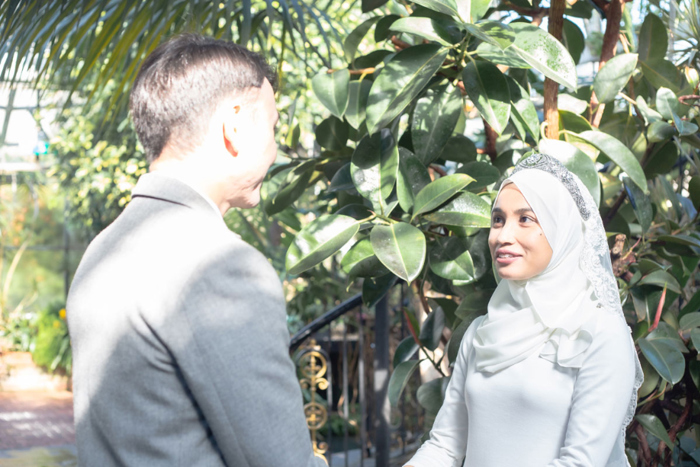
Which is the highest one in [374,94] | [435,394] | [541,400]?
[374,94]

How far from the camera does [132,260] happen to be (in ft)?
2.43

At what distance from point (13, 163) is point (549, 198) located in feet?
36.7

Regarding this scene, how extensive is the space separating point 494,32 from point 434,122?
34 centimetres

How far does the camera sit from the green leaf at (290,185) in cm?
187

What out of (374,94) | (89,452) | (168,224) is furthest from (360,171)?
(89,452)

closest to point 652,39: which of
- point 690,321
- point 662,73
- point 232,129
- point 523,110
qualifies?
point 662,73

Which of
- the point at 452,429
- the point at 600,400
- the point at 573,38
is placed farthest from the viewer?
the point at 573,38

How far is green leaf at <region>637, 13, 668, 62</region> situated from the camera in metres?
1.83

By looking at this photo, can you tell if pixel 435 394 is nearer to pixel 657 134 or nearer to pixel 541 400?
pixel 541 400

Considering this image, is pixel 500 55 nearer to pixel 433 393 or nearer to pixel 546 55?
pixel 546 55

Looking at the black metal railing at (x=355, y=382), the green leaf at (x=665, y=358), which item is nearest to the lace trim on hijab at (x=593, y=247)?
the green leaf at (x=665, y=358)

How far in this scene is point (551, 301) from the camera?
130 centimetres

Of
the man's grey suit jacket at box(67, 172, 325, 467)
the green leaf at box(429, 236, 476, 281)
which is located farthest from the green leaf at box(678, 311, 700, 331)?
the man's grey suit jacket at box(67, 172, 325, 467)

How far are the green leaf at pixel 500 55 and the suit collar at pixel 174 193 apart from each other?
91cm
